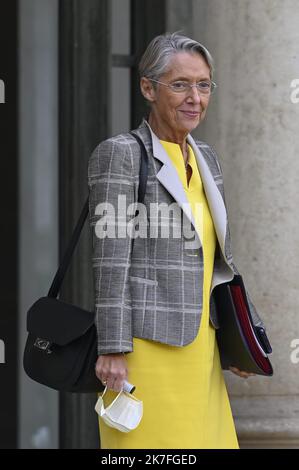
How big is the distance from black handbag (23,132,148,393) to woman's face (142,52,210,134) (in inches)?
5.5

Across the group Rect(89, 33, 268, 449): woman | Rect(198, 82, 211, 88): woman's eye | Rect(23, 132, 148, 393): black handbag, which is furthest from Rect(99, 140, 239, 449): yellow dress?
Rect(198, 82, 211, 88): woman's eye

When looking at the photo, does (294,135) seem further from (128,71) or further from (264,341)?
(128,71)

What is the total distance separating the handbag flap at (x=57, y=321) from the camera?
13.0 feet

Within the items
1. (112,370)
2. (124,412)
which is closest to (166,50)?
(112,370)

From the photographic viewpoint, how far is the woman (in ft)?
12.8

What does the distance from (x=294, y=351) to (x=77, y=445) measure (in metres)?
2.42

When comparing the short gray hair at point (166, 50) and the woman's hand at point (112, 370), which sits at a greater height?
the short gray hair at point (166, 50)

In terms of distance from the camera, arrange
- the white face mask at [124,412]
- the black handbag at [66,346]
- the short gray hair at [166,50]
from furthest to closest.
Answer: the short gray hair at [166,50], the black handbag at [66,346], the white face mask at [124,412]

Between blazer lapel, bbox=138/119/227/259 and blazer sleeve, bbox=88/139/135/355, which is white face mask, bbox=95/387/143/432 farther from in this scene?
blazer lapel, bbox=138/119/227/259

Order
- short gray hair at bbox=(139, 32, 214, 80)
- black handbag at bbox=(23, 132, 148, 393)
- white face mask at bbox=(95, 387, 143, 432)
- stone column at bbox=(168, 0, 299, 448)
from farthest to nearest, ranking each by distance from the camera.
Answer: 1. stone column at bbox=(168, 0, 299, 448)
2. short gray hair at bbox=(139, 32, 214, 80)
3. black handbag at bbox=(23, 132, 148, 393)
4. white face mask at bbox=(95, 387, 143, 432)

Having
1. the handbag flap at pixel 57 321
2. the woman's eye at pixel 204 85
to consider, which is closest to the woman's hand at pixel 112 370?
the handbag flap at pixel 57 321

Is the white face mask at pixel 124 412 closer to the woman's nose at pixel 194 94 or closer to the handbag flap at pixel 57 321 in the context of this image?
the handbag flap at pixel 57 321

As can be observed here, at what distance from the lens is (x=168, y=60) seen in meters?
4.06

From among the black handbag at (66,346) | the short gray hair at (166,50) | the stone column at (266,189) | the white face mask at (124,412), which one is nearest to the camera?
the white face mask at (124,412)
